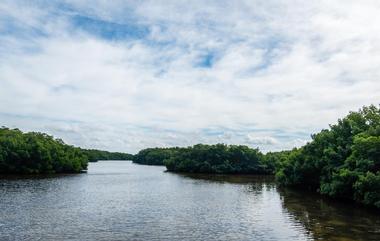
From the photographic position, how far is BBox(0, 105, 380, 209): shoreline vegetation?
164 ft

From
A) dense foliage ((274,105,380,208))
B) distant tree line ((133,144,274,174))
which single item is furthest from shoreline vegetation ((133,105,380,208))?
distant tree line ((133,144,274,174))

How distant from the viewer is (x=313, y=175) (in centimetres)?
7500

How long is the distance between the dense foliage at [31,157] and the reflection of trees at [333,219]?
7607cm

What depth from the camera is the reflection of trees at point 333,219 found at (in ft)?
118

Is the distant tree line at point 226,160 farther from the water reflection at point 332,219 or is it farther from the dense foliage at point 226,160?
the water reflection at point 332,219

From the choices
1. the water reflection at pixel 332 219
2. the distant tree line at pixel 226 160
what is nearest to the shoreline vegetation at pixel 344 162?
the water reflection at pixel 332 219

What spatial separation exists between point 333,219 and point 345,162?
13.6 meters

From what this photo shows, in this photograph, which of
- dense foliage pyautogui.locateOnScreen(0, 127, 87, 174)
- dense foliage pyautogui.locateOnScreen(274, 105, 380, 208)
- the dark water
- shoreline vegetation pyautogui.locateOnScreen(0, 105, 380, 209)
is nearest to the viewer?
the dark water

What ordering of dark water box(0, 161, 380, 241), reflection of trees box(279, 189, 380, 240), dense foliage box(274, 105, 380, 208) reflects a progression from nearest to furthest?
dark water box(0, 161, 380, 241) < reflection of trees box(279, 189, 380, 240) < dense foliage box(274, 105, 380, 208)

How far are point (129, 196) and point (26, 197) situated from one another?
1442cm

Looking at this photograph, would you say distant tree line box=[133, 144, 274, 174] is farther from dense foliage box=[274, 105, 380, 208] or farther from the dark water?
the dark water

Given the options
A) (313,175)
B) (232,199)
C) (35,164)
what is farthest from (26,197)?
(35,164)

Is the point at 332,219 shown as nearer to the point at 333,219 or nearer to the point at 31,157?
the point at 333,219

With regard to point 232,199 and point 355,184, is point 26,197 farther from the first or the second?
point 355,184
